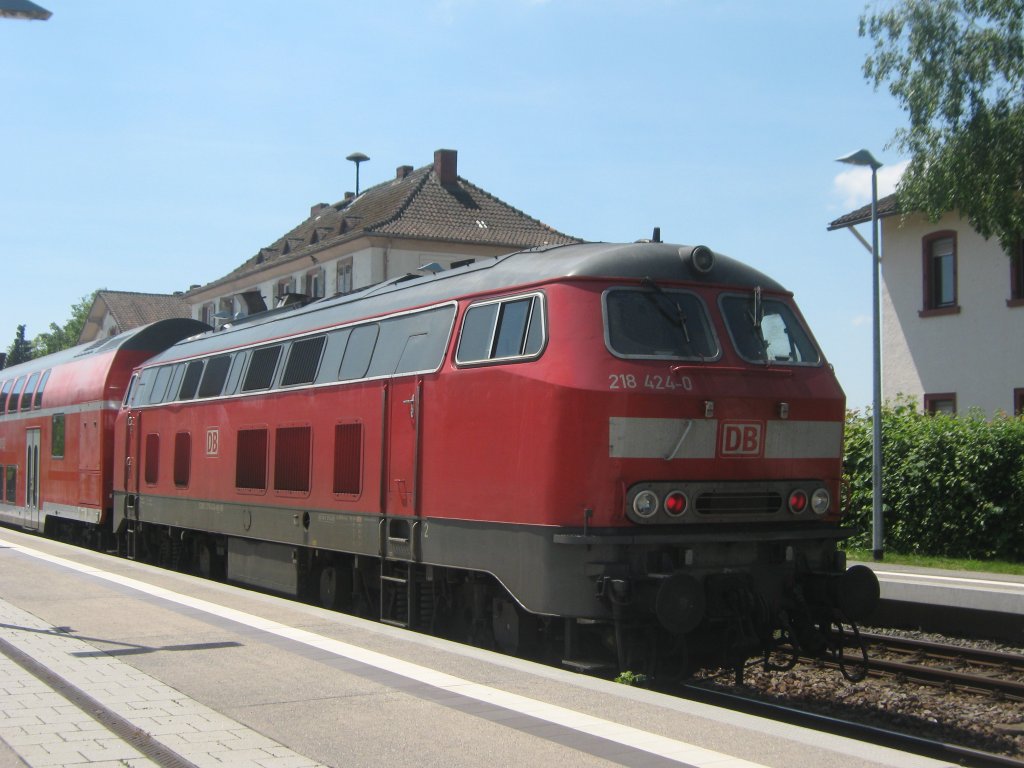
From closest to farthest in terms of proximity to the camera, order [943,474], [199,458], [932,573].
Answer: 1. [199,458]
2. [932,573]
3. [943,474]

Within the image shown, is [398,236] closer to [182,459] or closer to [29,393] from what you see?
[29,393]

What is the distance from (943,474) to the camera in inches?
776

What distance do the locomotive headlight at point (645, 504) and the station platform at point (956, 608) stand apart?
20.5 ft

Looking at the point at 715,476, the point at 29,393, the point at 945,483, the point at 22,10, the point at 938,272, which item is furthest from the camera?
the point at 938,272

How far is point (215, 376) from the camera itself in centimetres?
1493

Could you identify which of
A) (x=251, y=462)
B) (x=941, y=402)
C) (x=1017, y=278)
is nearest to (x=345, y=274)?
(x=941, y=402)

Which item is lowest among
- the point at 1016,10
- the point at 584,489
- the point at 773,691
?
the point at 773,691

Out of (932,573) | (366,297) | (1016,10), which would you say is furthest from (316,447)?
(1016,10)

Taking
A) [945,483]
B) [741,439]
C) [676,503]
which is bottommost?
[945,483]

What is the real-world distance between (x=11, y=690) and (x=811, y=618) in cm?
561

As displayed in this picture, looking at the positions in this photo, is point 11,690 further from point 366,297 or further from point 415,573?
point 366,297

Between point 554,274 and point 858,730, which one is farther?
point 554,274

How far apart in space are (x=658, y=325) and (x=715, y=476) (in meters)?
1.21

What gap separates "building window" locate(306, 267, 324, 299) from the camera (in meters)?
48.1
